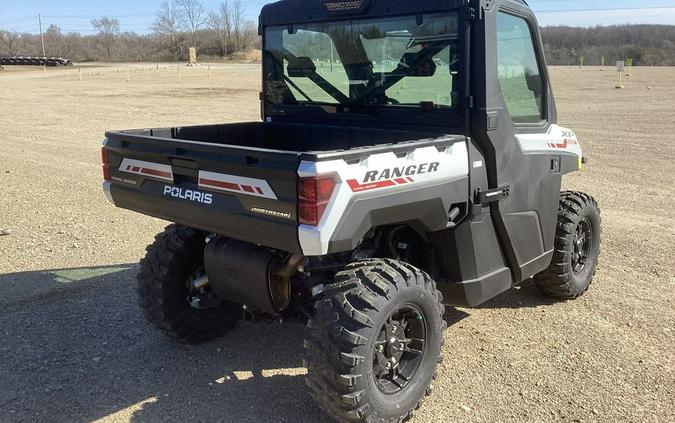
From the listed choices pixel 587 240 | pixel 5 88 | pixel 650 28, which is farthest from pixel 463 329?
pixel 650 28

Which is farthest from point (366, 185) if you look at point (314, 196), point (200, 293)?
point (200, 293)

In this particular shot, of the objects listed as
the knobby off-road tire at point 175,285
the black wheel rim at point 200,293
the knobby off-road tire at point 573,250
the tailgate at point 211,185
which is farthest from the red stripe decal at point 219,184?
the knobby off-road tire at point 573,250

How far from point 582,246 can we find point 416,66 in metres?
2.22

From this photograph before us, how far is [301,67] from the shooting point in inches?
182

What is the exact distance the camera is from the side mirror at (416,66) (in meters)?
3.87

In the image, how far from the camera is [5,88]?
33.0 m

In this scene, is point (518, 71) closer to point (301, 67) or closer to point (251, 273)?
point (301, 67)

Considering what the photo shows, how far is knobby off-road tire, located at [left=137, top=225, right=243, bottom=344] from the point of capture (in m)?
4.09

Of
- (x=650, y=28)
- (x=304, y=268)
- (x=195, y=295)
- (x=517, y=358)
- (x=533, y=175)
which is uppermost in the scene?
(x=650, y=28)

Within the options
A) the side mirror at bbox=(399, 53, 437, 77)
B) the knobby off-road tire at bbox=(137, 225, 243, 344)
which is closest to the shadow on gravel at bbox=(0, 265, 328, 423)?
the knobby off-road tire at bbox=(137, 225, 243, 344)

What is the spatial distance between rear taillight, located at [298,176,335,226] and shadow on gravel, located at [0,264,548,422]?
121 centimetres

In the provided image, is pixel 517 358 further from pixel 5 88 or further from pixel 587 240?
pixel 5 88

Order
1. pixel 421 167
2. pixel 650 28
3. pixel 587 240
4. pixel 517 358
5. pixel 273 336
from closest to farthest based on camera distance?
pixel 421 167, pixel 517 358, pixel 273 336, pixel 587 240, pixel 650 28

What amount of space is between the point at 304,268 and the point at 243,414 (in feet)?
2.80
